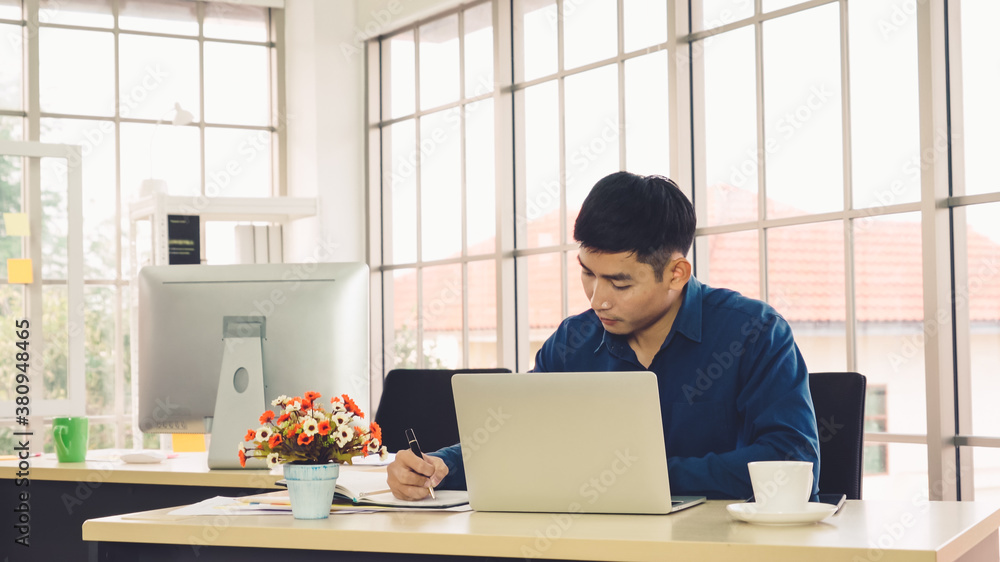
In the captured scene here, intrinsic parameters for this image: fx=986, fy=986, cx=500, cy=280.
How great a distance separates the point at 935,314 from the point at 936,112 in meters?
0.67

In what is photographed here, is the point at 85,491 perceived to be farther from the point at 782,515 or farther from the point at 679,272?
the point at 782,515

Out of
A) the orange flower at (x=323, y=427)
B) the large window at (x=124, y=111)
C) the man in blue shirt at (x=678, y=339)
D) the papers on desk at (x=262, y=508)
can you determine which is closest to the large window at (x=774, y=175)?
the large window at (x=124, y=111)

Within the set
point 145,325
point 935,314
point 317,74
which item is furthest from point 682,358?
point 317,74

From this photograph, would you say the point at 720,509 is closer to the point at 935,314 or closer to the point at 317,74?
the point at 935,314

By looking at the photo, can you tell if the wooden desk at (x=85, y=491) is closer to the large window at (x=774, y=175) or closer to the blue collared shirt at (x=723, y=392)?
the blue collared shirt at (x=723, y=392)

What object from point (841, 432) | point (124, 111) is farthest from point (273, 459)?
point (124, 111)

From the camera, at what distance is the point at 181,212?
5004 mm

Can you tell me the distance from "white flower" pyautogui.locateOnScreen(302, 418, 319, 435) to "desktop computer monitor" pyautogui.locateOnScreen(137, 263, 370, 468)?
814 mm

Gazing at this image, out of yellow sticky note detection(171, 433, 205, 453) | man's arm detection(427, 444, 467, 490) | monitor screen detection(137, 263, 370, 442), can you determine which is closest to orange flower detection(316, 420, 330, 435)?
man's arm detection(427, 444, 467, 490)

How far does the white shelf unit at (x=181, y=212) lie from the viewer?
4949mm

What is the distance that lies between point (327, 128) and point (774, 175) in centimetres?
276

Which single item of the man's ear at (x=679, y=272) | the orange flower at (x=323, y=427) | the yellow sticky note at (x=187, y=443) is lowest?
the yellow sticky note at (x=187, y=443)

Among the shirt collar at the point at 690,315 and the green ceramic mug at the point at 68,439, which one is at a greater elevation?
the shirt collar at the point at 690,315

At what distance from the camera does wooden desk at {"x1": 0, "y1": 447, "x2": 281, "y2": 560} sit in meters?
2.42
